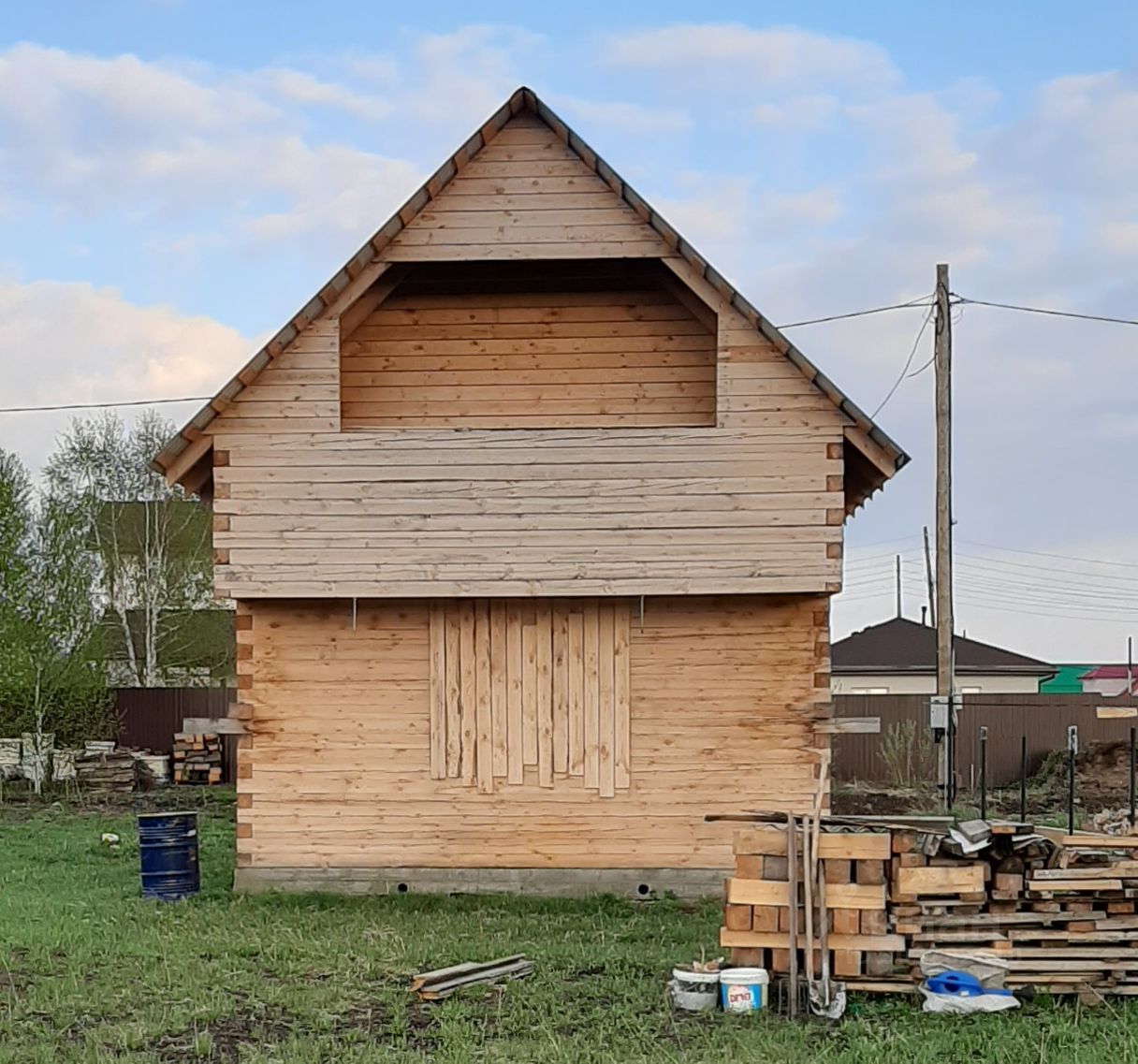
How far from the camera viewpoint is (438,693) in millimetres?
13805

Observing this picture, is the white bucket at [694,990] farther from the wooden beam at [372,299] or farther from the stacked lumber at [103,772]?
the stacked lumber at [103,772]

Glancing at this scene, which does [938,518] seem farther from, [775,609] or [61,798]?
[61,798]

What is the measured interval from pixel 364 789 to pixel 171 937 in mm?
2593

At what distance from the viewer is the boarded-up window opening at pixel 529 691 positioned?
1373cm

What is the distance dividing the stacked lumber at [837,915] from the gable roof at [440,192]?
4.97 m

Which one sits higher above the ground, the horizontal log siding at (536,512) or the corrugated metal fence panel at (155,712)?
the horizontal log siding at (536,512)

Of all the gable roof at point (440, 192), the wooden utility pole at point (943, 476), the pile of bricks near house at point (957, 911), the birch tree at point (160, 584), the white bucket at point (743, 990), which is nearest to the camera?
the white bucket at point (743, 990)

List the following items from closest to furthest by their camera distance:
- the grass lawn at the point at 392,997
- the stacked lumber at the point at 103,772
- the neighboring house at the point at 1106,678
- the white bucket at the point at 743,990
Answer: the grass lawn at the point at 392,997, the white bucket at the point at 743,990, the stacked lumber at the point at 103,772, the neighboring house at the point at 1106,678

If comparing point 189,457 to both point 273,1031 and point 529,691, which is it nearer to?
point 529,691

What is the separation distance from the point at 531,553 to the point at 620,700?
1.66m

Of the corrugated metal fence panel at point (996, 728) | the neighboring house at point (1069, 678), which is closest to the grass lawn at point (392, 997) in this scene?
the corrugated metal fence panel at point (996, 728)

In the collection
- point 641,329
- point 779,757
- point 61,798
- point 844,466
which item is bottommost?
point 61,798

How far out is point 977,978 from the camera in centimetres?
925

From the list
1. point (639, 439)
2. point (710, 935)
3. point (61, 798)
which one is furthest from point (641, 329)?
point (61, 798)
